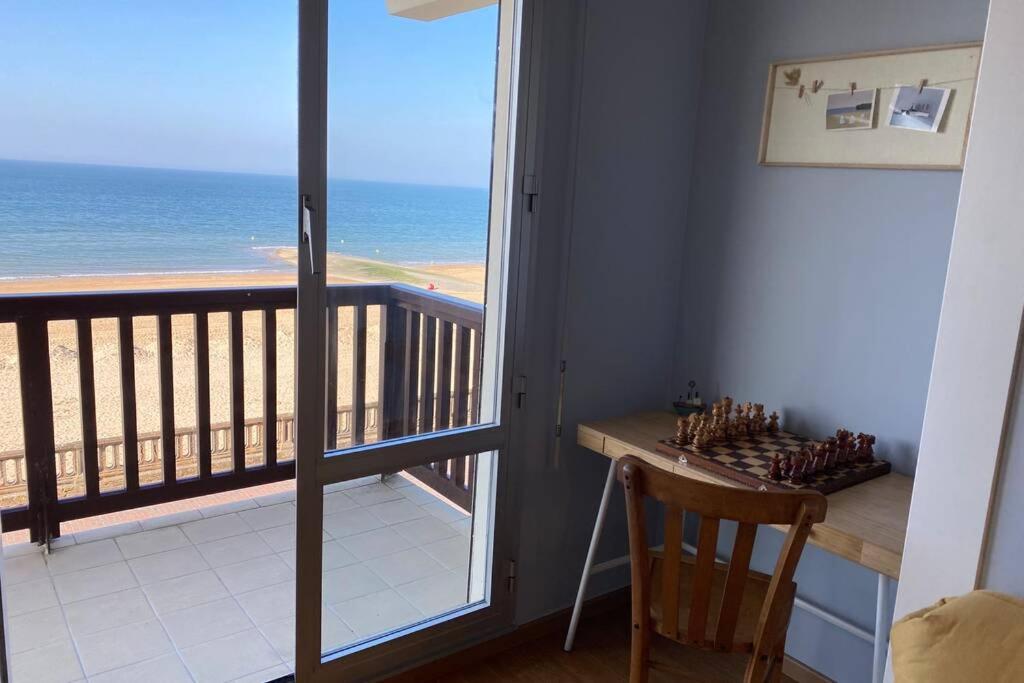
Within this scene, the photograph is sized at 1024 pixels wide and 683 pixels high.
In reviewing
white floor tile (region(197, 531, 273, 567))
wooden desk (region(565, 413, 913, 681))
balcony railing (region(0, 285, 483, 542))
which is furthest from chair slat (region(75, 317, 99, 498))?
wooden desk (region(565, 413, 913, 681))

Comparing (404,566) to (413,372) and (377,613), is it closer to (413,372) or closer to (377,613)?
(377,613)

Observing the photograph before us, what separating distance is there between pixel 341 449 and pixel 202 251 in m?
4.33

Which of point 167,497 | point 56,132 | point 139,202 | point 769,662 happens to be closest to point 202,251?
point 139,202

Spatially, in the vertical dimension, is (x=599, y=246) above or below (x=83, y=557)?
above

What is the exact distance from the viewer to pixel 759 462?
77.3 inches

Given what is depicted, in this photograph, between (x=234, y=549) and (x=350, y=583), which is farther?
(x=234, y=549)

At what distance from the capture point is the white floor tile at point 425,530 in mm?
2189

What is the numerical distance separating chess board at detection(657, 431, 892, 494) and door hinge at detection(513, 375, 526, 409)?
0.44 meters

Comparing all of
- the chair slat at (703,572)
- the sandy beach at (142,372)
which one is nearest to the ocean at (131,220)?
the sandy beach at (142,372)

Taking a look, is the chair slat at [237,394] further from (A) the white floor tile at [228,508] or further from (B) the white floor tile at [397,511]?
(B) the white floor tile at [397,511]

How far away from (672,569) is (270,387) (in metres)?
2.33

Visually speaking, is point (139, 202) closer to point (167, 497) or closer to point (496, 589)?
point (167, 497)

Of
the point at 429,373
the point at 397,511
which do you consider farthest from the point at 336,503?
the point at 429,373

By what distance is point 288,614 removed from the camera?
2543 mm
